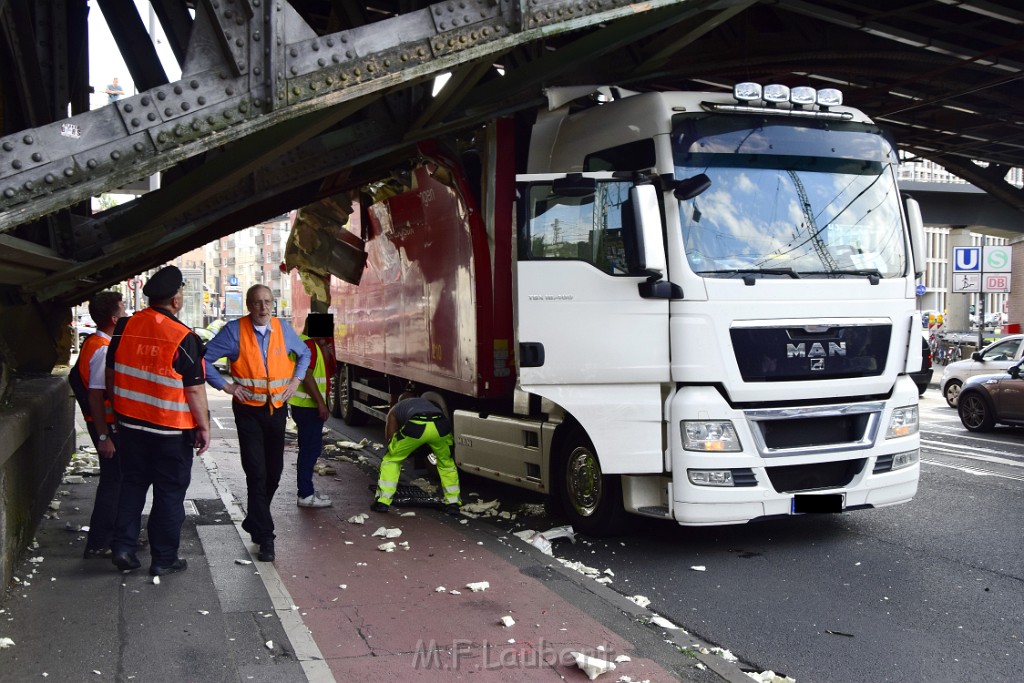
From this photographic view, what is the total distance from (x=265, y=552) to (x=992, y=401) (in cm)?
1202

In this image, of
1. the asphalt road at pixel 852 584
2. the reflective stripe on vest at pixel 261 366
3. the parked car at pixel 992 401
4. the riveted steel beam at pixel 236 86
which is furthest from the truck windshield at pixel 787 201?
the parked car at pixel 992 401

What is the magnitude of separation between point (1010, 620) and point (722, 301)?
8.43 feet

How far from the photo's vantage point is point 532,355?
7.02 m

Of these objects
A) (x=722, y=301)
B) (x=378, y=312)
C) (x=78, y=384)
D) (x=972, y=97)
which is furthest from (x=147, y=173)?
(x=972, y=97)

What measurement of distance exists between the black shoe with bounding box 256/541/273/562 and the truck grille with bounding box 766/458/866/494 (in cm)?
341

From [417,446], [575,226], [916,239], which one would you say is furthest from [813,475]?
[417,446]

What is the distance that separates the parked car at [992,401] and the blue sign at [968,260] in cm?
1056

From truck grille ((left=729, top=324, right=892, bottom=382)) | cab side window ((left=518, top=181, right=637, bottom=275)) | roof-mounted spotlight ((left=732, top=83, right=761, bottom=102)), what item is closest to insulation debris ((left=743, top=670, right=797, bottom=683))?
truck grille ((left=729, top=324, right=892, bottom=382))

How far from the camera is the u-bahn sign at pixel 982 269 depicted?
24531 mm

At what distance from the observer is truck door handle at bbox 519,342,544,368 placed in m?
7.01

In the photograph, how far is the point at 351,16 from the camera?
24.6 ft

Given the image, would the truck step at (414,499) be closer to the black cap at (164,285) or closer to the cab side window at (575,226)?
the cab side window at (575,226)

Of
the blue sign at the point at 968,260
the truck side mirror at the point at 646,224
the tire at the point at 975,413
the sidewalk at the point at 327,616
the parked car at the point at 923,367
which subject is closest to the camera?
the sidewalk at the point at 327,616

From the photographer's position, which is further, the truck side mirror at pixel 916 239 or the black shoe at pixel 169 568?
the truck side mirror at pixel 916 239
